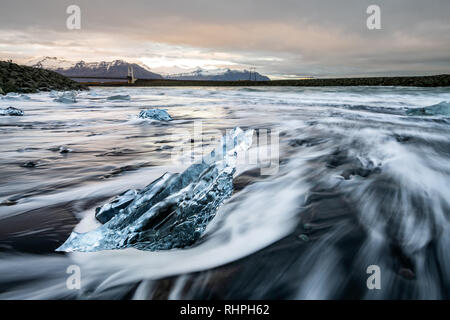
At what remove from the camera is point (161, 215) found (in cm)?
154

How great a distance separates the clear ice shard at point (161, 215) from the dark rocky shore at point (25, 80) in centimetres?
1382

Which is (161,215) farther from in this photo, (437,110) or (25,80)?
(25,80)

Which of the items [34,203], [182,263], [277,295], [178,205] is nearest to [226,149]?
[178,205]

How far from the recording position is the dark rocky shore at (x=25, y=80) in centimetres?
1288

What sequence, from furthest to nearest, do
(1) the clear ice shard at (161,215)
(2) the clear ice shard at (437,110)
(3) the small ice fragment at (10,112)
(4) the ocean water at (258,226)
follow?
(2) the clear ice shard at (437,110), (3) the small ice fragment at (10,112), (1) the clear ice shard at (161,215), (4) the ocean water at (258,226)

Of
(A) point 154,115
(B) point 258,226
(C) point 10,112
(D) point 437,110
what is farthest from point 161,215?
(D) point 437,110

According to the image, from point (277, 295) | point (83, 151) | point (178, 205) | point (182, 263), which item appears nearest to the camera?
point (277, 295)

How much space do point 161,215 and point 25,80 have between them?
18009 mm

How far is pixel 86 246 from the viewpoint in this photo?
1.45 m

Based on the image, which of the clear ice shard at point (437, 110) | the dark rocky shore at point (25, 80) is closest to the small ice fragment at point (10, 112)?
the dark rocky shore at point (25, 80)

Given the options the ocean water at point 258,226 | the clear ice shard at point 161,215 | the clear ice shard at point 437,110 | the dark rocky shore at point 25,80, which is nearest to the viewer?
the ocean water at point 258,226

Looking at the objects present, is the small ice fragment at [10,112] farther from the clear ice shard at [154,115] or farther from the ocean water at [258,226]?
the ocean water at [258,226]

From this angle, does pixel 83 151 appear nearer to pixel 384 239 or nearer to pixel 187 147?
pixel 187 147
